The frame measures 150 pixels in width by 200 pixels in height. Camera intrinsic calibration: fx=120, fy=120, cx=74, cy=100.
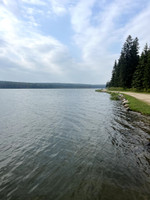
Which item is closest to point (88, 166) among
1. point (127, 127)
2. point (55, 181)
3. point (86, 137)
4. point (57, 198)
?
point (55, 181)

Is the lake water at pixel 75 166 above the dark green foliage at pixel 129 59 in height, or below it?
below

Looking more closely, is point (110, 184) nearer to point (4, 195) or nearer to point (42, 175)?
point (42, 175)

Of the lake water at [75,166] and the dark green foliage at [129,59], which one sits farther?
the dark green foliage at [129,59]

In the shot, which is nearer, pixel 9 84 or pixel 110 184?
pixel 110 184

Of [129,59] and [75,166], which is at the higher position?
[129,59]

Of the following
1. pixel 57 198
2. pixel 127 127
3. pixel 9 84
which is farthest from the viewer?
pixel 9 84

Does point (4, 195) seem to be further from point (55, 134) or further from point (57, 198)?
point (55, 134)

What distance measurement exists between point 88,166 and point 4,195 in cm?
273

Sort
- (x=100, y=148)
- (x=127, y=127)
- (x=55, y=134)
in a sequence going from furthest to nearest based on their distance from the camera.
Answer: (x=127, y=127) → (x=55, y=134) → (x=100, y=148)

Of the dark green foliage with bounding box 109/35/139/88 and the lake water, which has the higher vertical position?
the dark green foliage with bounding box 109/35/139/88

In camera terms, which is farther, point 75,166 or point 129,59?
point 129,59

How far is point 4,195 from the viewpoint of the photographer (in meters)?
3.32

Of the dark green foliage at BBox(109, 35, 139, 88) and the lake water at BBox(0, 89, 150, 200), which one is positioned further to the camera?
the dark green foliage at BBox(109, 35, 139, 88)

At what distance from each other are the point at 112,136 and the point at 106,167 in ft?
10.1
